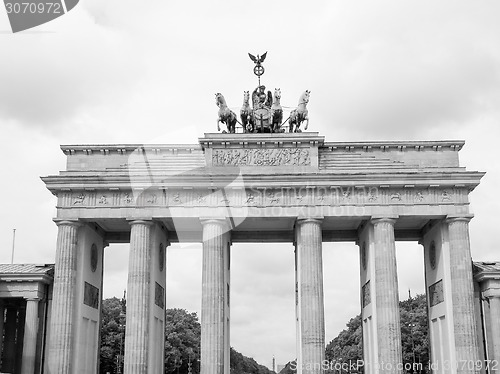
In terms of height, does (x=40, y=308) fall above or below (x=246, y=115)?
below

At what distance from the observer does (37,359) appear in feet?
144

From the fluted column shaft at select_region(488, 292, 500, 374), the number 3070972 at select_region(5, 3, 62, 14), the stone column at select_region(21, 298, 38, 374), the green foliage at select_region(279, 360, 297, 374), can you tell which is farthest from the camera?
the green foliage at select_region(279, 360, 297, 374)

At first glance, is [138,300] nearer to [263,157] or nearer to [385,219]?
[263,157]

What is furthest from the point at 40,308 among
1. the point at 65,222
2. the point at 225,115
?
the point at 225,115

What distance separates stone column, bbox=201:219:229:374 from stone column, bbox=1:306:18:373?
14.5 m

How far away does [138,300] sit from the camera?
42.6 m

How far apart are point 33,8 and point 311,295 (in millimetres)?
23532

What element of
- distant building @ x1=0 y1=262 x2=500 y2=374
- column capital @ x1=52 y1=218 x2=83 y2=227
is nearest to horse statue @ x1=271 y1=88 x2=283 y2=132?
column capital @ x1=52 y1=218 x2=83 y2=227

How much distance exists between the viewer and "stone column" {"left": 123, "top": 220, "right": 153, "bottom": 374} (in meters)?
41.7

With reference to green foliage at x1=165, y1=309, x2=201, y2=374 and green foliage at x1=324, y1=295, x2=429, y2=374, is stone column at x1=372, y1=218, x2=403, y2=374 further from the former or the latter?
green foliage at x1=165, y1=309, x2=201, y2=374

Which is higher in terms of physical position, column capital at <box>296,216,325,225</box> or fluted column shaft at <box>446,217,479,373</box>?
column capital at <box>296,216,325,225</box>

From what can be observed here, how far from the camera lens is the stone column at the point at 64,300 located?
137 ft

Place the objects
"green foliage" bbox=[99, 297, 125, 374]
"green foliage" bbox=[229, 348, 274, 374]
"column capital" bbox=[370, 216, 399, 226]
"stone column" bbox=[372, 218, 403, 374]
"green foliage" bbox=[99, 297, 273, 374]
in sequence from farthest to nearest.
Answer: "green foliage" bbox=[229, 348, 274, 374] → "green foliage" bbox=[99, 297, 273, 374] → "green foliage" bbox=[99, 297, 125, 374] → "column capital" bbox=[370, 216, 399, 226] → "stone column" bbox=[372, 218, 403, 374]

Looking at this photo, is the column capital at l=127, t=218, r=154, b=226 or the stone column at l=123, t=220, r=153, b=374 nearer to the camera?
the stone column at l=123, t=220, r=153, b=374
